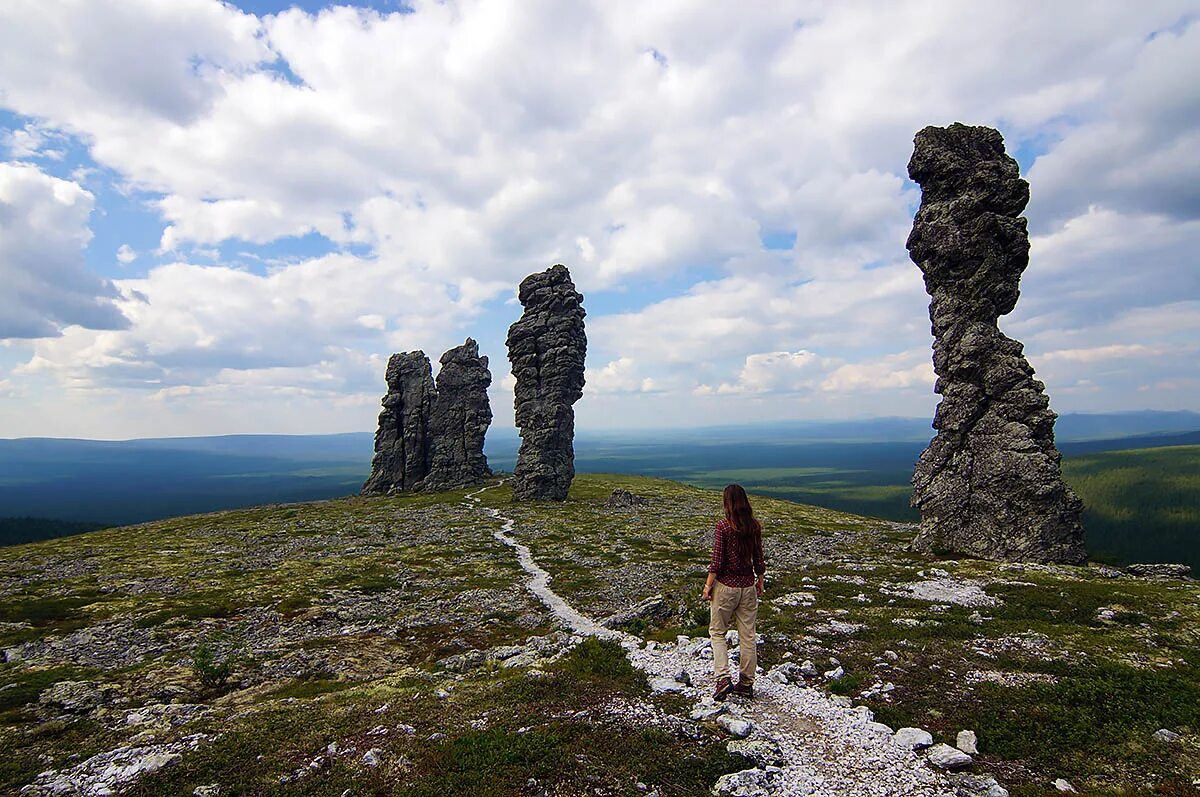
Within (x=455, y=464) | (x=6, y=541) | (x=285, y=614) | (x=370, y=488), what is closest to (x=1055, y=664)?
(x=285, y=614)

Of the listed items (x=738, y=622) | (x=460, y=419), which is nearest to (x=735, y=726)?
(x=738, y=622)

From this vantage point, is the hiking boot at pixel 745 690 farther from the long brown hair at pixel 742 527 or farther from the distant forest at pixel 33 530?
the distant forest at pixel 33 530

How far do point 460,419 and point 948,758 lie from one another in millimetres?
122142

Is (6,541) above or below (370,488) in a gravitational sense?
below

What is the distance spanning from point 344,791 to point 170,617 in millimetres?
33445

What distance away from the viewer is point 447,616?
37312 mm

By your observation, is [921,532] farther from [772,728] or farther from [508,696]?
[508,696]

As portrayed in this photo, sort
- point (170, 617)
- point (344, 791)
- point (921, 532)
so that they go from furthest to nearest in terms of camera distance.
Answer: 1. point (921, 532)
2. point (170, 617)
3. point (344, 791)

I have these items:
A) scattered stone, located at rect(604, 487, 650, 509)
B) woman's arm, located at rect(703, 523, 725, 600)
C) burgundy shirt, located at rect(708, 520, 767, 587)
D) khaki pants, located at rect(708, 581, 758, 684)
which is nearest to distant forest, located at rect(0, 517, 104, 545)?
scattered stone, located at rect(604, 487, 650, 509)

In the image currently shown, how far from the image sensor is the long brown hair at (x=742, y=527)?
18.5 m

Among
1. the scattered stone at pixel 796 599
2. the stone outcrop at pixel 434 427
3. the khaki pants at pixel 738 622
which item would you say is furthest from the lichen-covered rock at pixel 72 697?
the stone outcrop at pixel 434 427

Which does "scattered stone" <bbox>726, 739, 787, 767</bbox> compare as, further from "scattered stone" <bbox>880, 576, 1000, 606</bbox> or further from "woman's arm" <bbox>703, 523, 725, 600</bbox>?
"scattered stone" <bbox>880, 576, 1000, 606</bbox>

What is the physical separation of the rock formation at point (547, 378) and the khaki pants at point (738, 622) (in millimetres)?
83678

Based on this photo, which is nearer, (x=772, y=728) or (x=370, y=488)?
(x=772, y=728)
